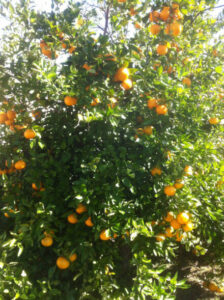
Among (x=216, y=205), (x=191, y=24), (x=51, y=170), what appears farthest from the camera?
(x=191, y=24)

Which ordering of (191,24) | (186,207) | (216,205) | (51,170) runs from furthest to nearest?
(191,24)
(216,205)
(186,207)
(51,170)

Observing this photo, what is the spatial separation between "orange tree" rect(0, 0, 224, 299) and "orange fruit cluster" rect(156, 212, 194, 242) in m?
0.01

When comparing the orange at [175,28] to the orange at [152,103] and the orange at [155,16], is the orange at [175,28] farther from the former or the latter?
the orange at [152,103]

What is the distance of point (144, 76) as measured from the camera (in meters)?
2.11

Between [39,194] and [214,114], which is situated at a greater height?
[214,114]

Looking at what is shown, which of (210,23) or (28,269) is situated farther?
(210,23)

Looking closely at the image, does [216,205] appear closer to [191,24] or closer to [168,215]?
[168,215]

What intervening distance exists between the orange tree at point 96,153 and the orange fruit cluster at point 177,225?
0.01 meters

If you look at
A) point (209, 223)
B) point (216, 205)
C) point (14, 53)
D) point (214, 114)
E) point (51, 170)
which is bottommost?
point (209, 223)

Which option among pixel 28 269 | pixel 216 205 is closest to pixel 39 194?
pixel 28 269

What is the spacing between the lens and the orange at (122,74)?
208 cm

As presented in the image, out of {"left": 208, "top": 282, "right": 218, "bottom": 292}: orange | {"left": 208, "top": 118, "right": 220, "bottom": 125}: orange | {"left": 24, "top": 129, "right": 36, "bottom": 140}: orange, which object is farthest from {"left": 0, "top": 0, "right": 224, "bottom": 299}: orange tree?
{"left": 208, "top": 282, "right": 218, "bottom": 292}: orange

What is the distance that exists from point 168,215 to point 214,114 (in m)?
1.25

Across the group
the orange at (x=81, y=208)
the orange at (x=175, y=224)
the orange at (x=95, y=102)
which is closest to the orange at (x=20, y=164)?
the orange at (x=81, y=208)
